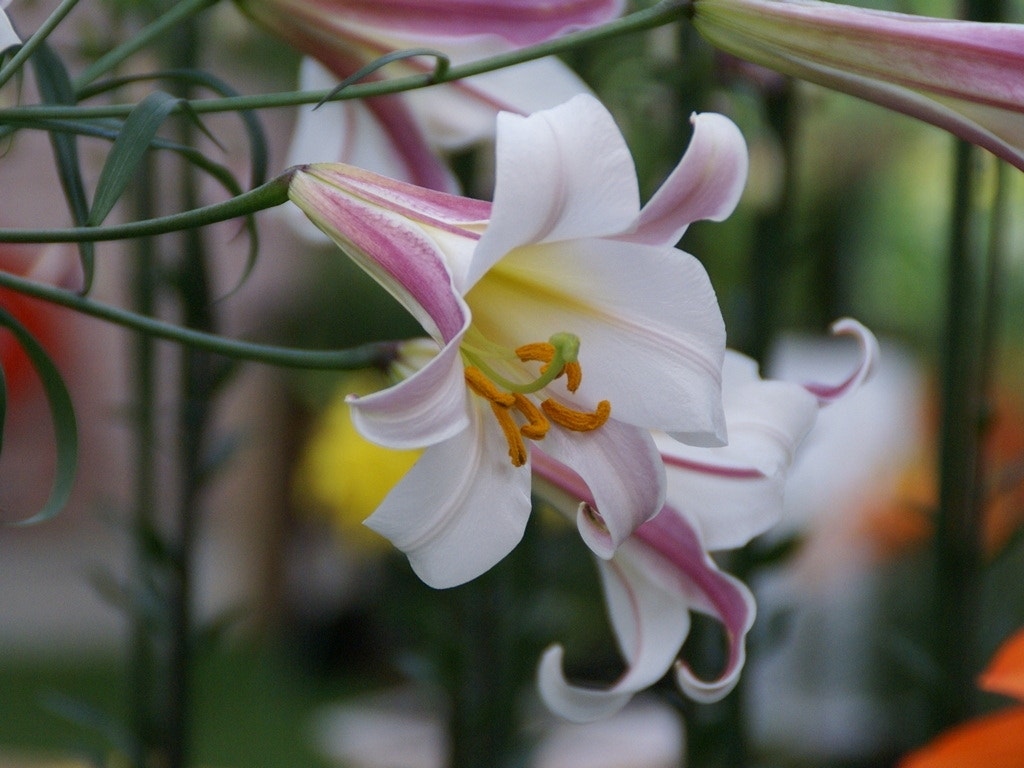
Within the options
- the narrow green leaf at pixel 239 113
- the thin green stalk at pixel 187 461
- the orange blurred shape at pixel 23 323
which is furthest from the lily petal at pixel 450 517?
the thin green stalk at pixel 187 461

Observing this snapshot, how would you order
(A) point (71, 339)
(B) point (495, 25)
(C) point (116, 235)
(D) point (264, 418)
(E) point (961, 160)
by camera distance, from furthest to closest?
(D) point (264, 418) < (A) point (71, 339) < (E) point (961, 160) < (B) point (495, 25) < (C) point (116, 235)

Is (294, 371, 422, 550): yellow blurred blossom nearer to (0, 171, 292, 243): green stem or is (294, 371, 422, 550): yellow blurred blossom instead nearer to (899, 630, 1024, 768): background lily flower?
(899, 630, 1024, 768): background lily flower

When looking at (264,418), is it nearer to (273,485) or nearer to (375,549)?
(273,485)

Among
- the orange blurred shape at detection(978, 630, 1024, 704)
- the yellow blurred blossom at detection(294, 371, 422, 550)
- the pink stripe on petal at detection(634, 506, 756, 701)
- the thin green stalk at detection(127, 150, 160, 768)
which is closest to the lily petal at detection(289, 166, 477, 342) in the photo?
the pink stripe on petal at detection(634, 506, 756, 701)

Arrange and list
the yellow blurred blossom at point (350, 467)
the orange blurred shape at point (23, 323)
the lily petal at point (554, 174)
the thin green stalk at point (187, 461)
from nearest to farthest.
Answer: the lily petal at point (554, 174)
the thin green stalk at point (187, 461)
the orange blurred shape at point (23, 323)
the yellow blurred blossom at point (350, 467)

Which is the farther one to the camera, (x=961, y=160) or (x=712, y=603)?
(x=961, y=160)

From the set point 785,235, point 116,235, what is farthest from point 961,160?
point 116,235

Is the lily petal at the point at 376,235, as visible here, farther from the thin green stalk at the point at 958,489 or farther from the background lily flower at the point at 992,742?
the thin green stalk at the point at 958,489

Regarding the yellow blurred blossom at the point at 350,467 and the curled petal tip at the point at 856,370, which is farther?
the yellow blurred blossom at the point at 350,467
